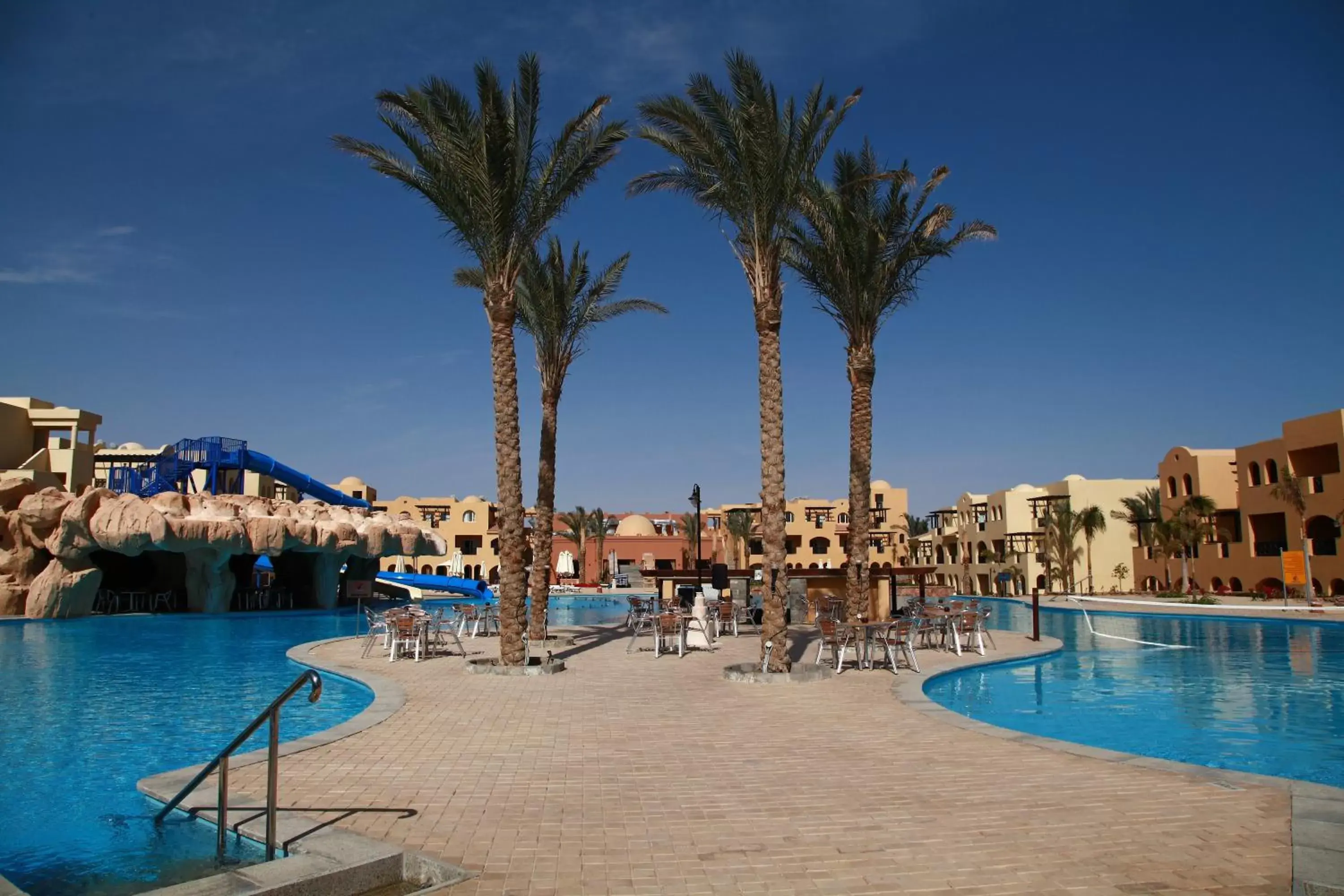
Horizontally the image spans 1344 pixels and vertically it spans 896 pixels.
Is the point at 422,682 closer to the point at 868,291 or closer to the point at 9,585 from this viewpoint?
the point at 868,291

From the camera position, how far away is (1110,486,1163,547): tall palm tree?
170 feet

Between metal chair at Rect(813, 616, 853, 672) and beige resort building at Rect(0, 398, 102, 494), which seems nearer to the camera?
metal chair at Rect(813, 616, 853, 672)

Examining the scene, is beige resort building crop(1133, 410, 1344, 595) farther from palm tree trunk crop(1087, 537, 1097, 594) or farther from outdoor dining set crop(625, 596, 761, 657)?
outdoor dining set crop(625, 596, 761, 657)

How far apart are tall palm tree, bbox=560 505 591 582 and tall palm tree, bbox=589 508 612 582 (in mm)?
347

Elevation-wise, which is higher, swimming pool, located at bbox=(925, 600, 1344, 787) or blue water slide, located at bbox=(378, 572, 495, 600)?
blue water slide, located at bbox=(378, 572, 495, 600)

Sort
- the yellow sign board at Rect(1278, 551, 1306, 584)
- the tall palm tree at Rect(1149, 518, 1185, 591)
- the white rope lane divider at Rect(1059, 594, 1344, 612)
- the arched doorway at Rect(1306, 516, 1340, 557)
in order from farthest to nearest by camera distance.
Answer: the tall palm tree at Rect(1149, 518, 1185, 591), the arched doorway at Rect(1306, 516, 1340, 557), the yellow sign board at Rect(1278, 551, 1306, 584), the white rope lane divider at Rect(1059, 594, 1344, 612)

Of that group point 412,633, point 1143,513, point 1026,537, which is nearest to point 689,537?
point 1026,537

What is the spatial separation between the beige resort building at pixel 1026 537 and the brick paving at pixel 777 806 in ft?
159

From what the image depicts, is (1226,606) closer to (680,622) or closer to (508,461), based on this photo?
(680,622)

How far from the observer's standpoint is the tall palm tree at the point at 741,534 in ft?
218

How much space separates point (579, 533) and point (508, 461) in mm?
55833

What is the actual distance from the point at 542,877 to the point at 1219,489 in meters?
52.0

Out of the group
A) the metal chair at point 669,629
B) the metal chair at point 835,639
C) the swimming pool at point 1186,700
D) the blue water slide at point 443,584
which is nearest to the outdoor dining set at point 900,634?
the metal chair at point 835,639

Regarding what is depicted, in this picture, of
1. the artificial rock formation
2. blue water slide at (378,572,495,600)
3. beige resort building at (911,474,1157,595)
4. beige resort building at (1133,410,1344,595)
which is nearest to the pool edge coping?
the artificial rock formation
